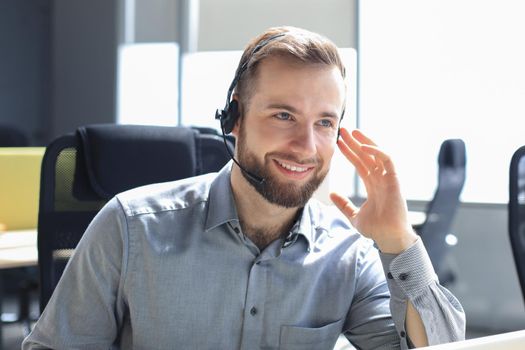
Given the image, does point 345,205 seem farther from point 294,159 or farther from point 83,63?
point 83,63

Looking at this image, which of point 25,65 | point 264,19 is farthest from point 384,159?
point 25,65

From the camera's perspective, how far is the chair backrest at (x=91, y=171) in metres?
1.61

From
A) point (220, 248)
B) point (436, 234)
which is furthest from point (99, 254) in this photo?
point (436, 234)

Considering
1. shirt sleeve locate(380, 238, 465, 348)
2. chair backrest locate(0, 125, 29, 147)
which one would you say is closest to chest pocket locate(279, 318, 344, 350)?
shirt sleeve locate(380, 238, 465, 348)

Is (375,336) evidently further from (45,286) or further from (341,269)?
(45,286)

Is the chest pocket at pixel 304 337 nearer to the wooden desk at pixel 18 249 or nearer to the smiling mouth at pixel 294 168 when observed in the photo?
the smiling mouth at pixel 294 168

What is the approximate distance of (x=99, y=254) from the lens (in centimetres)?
119

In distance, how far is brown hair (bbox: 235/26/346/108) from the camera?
1254 millimetres

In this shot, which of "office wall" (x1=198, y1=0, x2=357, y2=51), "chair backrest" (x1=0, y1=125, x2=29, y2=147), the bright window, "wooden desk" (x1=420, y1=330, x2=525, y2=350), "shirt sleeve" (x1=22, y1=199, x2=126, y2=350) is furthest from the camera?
"chair backrest" (x1=0, y1=125, x2=29, y2=147)

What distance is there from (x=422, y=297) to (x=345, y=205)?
0.80 feet

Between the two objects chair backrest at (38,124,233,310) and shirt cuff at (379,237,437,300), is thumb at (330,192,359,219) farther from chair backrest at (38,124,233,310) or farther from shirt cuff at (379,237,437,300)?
chair backrest at (38,124,233,310)

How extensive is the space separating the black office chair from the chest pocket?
6.26 feet

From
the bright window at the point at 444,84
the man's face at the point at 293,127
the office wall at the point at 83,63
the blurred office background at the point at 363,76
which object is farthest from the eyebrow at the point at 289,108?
the office wall at the point at 83,63

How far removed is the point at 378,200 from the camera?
4.16ft
